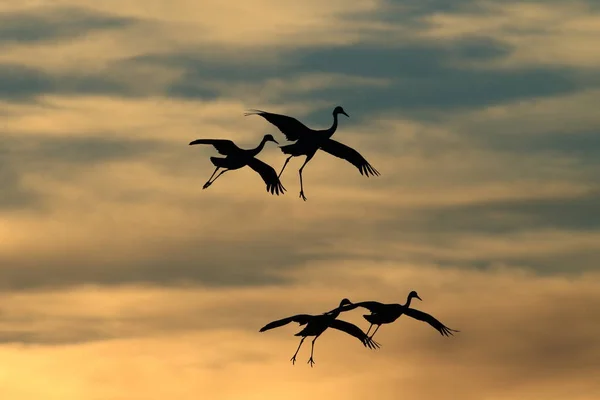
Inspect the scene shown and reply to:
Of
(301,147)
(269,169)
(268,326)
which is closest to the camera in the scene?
(268,326)

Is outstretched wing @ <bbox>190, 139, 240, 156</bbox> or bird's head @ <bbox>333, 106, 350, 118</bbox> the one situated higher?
bird's head @ <bbox>333, 106, 350, 118</bbox>

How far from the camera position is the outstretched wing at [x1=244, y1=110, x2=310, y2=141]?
8596cm

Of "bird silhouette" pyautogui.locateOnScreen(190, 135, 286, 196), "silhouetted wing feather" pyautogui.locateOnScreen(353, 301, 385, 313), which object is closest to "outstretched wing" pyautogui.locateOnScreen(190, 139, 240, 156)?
"bird silhouette" pyautogui.locateOnScreen(190, 135, 286, 196)

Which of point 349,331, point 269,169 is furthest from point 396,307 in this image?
point 269,169

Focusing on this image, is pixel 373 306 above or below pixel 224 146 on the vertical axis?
below

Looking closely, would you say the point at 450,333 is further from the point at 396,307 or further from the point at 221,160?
the point at 221,160

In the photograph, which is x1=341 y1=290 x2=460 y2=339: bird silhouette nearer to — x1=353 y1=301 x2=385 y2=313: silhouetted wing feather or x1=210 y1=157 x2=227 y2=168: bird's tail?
x1=353 y1=301 x2=385 y2=313: silhouetted wing feather

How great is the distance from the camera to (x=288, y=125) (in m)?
86.8

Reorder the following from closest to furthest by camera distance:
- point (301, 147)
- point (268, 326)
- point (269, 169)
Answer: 1. point (268, 326)
2. point (301, 147)
3. point (269, 169)

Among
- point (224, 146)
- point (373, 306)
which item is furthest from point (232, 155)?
point (373, 306)

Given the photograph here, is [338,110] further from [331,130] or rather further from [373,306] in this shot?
[373,306]

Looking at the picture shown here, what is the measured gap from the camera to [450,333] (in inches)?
3511

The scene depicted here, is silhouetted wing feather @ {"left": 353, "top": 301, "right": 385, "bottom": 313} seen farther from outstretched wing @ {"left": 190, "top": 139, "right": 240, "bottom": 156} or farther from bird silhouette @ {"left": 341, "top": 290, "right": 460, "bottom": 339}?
outstretched wing @ {"left": 190, "top": 139, "right": 240, "bottom": 156}

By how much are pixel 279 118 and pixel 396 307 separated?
12.1 meters
